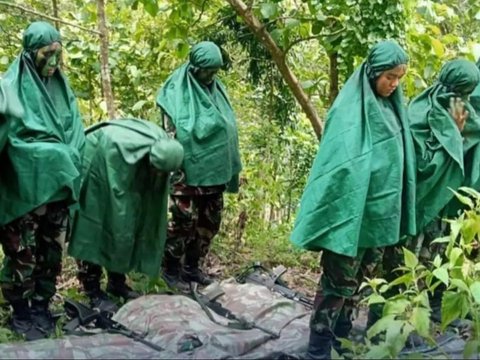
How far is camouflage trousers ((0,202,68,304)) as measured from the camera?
3557mm

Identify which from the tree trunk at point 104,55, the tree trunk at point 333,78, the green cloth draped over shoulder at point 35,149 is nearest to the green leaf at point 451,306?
the green cloth draped over shoulder at point 35,149

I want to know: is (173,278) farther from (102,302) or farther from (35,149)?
(35,149)

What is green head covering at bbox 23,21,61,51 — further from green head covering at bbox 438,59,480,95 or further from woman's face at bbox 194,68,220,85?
green head covering at bbox 438,59,480,95

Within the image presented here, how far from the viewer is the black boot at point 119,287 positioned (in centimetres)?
423

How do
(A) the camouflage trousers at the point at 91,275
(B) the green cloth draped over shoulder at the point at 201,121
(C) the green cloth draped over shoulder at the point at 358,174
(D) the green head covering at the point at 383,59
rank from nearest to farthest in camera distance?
1. (C) the green cloth draped over shoulder at the point at 358,174
2. (D) the green head covering at the point at 383,59
3. (A) the camouflage trousers at the point at 91,275
4. (B) the green cloth draped over shoulder at the point at 201,121

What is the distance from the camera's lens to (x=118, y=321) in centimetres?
377

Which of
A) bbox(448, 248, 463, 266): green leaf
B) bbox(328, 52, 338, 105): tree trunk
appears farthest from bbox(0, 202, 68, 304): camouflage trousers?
bbox(328, 52, 338, 105): tree trunk

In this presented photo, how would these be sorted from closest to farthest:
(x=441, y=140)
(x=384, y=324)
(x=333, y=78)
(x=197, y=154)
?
1. (x=384, y=324)
2. (x=441, y=140)
3. (x=197, y=154)
4. (x=333, y=78)

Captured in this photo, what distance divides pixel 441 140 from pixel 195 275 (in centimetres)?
178

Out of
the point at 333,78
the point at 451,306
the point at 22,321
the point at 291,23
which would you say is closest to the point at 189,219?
the point at 22,321

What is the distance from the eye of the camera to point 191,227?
450 centimetres

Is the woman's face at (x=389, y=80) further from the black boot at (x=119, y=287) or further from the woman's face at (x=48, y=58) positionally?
the black boot at (x=119, y=287)

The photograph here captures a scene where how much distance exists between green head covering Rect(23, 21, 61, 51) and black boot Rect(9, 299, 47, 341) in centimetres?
124

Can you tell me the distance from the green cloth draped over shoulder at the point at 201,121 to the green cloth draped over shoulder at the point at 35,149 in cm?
84
